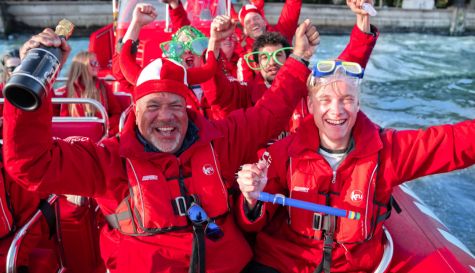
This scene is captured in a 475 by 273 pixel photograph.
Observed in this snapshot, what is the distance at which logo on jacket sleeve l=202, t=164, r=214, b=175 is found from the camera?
190 cm

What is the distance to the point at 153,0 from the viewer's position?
5.55 m

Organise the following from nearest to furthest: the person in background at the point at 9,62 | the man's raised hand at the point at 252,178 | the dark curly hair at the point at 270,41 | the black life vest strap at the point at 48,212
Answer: the man's raised hand at the point at 252,178 < the black life vest strap at the point at 48,212 < the dark curly hair at the point at 270,41 < the person in background at the point at 9,62

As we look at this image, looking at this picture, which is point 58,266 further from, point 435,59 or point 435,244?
point 435,59

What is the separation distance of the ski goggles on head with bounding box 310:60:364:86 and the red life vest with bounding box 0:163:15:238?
4.78 ft

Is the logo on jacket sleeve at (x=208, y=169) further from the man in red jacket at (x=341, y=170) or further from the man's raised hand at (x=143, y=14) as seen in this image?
the man's raised hand at (x=143, y=14)

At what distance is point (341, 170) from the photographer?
194 cm

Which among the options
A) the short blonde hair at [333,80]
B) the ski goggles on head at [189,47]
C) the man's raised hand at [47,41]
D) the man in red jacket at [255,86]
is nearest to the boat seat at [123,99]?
the ski goggles on head at [189,47]

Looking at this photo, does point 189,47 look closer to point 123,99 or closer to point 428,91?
point 123,99

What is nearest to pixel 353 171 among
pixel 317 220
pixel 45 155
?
pixel 317 220

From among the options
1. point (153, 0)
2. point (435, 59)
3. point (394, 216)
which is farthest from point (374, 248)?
point (435, 59)

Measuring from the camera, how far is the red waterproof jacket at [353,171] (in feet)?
6.04

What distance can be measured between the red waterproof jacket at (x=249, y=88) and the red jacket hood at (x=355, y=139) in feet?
1.73

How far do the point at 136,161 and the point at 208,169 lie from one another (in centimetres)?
30

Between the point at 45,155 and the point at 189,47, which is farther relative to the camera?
the point at 189,47
